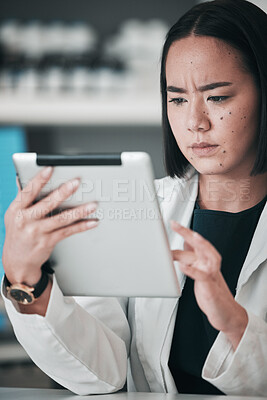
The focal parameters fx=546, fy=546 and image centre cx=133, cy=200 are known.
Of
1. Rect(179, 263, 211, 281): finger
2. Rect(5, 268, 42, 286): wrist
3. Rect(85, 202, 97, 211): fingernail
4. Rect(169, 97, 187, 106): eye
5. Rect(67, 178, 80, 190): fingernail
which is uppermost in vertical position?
Rect(169, 97, 187, 106): eye

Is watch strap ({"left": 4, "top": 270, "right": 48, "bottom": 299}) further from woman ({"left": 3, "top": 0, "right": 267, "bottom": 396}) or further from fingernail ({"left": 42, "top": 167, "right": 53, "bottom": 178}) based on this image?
fingernail ({"left": 42, "top": 167, "right": 53, "bottom": 178})

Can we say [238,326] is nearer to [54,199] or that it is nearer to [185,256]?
[185,256]

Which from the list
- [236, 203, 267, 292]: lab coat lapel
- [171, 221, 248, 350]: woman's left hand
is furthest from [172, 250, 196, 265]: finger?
[236, 203, 267, 292]: lab coat lapel

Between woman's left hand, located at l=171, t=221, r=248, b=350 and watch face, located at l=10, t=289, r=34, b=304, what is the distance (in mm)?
246

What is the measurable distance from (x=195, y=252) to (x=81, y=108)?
3.67ft

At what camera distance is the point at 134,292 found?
0.91 m

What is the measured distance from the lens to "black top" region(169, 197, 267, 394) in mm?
1115

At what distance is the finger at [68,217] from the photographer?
0.83 metres

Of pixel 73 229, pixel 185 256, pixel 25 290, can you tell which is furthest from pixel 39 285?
pixel 185 256

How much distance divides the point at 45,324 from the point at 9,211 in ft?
0.67

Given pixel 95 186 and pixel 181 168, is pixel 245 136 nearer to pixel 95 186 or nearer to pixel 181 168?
pixel 181 168

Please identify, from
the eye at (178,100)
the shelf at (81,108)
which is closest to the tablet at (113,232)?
the eye at (178,100)

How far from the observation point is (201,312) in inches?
44.8

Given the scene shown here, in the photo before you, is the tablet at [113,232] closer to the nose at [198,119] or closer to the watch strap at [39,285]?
the watch strap at [39,285]
